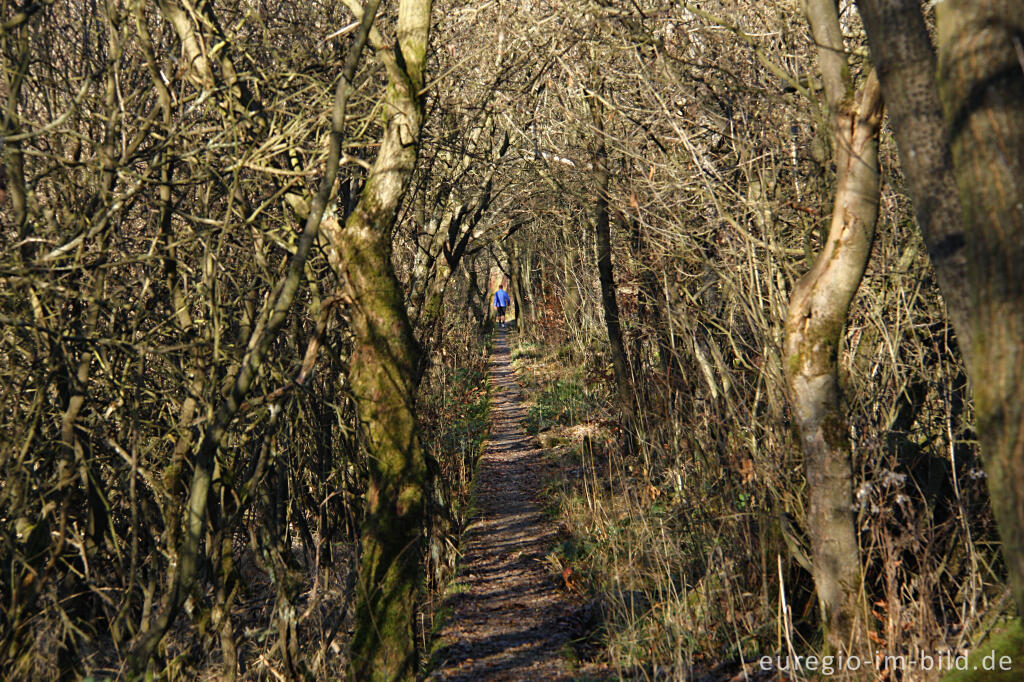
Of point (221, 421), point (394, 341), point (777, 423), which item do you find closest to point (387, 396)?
point (394, 341)

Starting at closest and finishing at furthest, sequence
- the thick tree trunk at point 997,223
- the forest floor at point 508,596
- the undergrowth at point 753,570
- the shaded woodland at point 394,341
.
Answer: the thick tree trunk at point 997,223, the shaded woodland at point 394,341, the undergrowth at point 753,570, the forest floor at point 508,596

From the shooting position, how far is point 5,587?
18.9 ft

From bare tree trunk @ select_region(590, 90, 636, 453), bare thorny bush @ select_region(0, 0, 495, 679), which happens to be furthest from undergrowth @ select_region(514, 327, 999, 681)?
bare tree trunk @ select_region(590, 90, 636, 453)

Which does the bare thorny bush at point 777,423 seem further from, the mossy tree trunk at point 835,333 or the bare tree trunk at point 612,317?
the bare tree trunk at point 612,317

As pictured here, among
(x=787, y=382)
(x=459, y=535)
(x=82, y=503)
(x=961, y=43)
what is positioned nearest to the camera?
(x=961, y=43)

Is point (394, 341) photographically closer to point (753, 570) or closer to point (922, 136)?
point (753, 570)

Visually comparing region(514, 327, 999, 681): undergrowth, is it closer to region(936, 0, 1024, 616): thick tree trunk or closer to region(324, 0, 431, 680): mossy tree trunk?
region(324, 0, 431, 680): mossy tree trunk

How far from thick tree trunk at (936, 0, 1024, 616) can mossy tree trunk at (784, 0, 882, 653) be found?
2.05m

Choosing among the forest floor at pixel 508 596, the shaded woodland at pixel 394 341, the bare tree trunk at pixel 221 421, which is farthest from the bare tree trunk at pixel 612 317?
the bare tree trunk at pixel 221 421

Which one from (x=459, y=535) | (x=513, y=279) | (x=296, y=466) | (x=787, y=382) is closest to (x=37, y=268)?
(x=296, y=466)

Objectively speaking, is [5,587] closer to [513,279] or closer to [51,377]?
[51,377]

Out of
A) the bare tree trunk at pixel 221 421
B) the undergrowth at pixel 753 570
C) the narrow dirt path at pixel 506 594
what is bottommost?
the narrow dirt path at pixel 506 594

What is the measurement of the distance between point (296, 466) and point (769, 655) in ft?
14.2

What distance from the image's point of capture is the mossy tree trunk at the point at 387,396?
18.8ft
